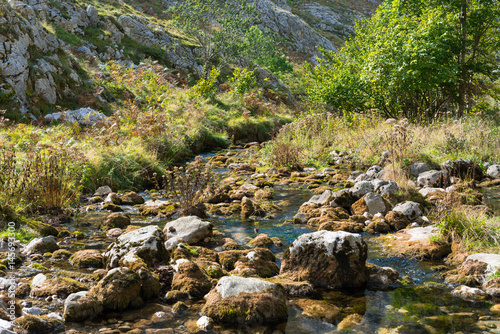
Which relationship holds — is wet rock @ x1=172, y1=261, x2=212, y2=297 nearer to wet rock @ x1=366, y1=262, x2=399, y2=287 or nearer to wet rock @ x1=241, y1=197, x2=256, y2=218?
wet rock @ x1=366, y1=262, x2=399, y2=287

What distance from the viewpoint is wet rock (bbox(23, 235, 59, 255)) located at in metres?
4.69

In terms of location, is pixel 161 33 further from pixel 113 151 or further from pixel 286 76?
pixel 113 151

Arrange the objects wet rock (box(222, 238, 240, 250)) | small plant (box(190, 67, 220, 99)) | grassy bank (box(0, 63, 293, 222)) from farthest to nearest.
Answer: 1. small plant (box(190, 67, 220, 99))
2. grassy bank (box(0, 63, 293, 222))
3. wet rock (box(222, 238, 240, 250))

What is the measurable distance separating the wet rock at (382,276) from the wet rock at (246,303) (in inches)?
46.9

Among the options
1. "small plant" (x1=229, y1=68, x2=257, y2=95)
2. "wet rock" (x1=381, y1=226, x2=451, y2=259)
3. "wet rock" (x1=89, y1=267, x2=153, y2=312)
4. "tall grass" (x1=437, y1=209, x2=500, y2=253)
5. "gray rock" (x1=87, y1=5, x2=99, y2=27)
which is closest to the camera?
"wet rock" (x1=89, y1=267, x2=153, y2=312)

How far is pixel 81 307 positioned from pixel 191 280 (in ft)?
3.41

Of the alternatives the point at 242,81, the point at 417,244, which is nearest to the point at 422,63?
the point at 417,244

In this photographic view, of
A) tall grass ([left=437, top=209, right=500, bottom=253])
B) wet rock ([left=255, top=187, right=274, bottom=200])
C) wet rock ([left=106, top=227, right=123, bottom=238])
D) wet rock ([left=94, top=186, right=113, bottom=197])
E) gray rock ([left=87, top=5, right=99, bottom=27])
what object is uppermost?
gray rock ([left=87, top=5, right=99, bottom=27])

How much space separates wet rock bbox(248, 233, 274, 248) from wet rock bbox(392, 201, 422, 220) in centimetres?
242

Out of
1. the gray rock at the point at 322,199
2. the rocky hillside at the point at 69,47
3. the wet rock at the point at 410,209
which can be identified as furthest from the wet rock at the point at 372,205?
the rocky hillside at the point at 69,47

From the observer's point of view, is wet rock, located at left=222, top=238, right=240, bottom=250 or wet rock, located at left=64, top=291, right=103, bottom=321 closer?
wet rock, located at left=64, top=291, right=103, bottom=321

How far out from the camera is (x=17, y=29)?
1401 centimetres

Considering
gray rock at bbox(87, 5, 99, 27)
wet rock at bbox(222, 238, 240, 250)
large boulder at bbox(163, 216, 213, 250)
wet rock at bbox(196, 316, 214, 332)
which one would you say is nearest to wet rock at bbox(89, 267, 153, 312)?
wet rock at bbox(196, 316, 214, 332)

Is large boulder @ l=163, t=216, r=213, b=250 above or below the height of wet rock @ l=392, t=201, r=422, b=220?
below
